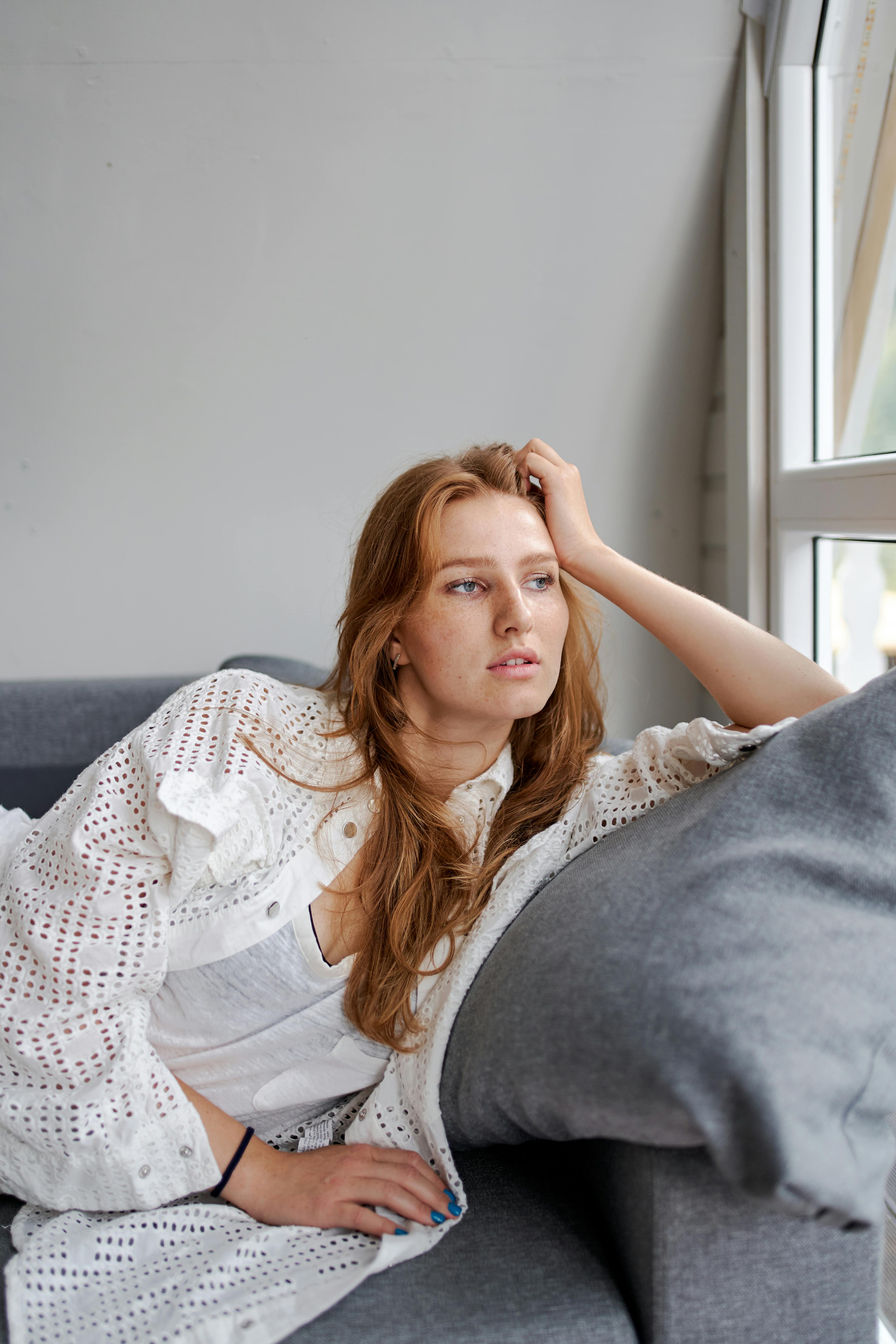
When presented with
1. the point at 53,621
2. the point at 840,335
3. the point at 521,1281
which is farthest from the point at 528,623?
the point at 53,621

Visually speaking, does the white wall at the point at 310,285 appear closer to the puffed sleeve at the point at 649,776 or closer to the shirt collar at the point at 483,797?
the shirt collar at the point at 483,797

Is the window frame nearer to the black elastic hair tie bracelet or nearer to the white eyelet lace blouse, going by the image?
the white eyelet lace blouse

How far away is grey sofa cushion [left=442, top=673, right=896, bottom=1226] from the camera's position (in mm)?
695

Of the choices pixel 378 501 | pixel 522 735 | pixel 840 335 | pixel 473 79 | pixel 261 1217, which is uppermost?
pixel 473 79

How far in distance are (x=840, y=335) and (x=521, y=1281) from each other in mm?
1795

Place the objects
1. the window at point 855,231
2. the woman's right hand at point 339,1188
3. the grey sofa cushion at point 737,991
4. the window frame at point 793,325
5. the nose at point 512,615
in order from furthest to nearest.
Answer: the window frame at point 793,325
the window at point 855,231
the nose at point 512,615
the woman's right hand at point 339,1188
the grey sofa cushion at point 737,991

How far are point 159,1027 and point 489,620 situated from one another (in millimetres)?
635

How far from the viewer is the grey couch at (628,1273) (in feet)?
2.57

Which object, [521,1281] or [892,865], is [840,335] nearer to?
[892,865]

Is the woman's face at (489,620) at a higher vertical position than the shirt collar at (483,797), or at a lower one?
higher

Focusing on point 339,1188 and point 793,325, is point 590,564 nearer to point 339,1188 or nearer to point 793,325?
point 339,1188

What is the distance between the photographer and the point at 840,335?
6.32ft

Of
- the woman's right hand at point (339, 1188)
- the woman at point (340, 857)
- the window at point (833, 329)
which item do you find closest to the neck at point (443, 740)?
the woman at point (340, 857)

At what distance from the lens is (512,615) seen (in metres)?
1.20
